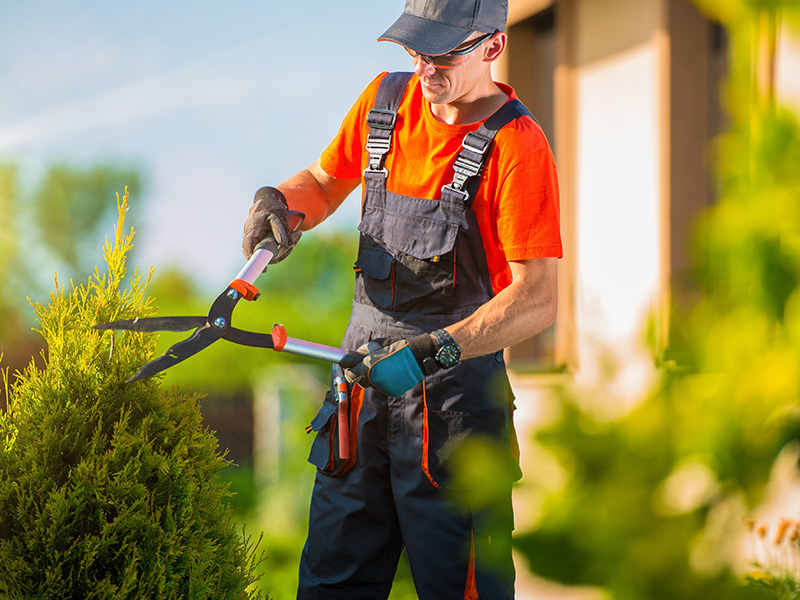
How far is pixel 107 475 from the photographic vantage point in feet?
7.47

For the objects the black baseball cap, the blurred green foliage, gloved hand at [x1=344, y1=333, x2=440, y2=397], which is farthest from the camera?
the black baseball cap

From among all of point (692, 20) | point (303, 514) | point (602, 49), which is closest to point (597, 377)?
point (692, 20)

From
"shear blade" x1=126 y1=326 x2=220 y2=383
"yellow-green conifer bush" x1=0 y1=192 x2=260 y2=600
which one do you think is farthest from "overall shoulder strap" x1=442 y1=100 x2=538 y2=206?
"yellow-green conifer bush" x1=0 y1=192 x2=260 y2=600

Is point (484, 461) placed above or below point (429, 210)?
below

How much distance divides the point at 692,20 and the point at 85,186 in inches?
1256

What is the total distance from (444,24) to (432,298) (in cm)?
91

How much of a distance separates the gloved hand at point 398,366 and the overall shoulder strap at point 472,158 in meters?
0.49

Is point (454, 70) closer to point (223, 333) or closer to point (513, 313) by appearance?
point (513, 313)

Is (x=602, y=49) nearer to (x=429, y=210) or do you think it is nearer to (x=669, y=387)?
(x=429, y=210)

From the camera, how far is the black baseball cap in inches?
105

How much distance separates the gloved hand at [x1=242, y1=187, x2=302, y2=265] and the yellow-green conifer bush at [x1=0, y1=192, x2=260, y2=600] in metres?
0.45

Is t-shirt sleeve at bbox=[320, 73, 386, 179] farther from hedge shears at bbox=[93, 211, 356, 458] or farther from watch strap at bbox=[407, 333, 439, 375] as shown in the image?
watch strap at bbox=[407, 333, 439, 375]

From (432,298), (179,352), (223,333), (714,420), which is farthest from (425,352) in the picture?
(714,420)

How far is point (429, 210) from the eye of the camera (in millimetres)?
2828
